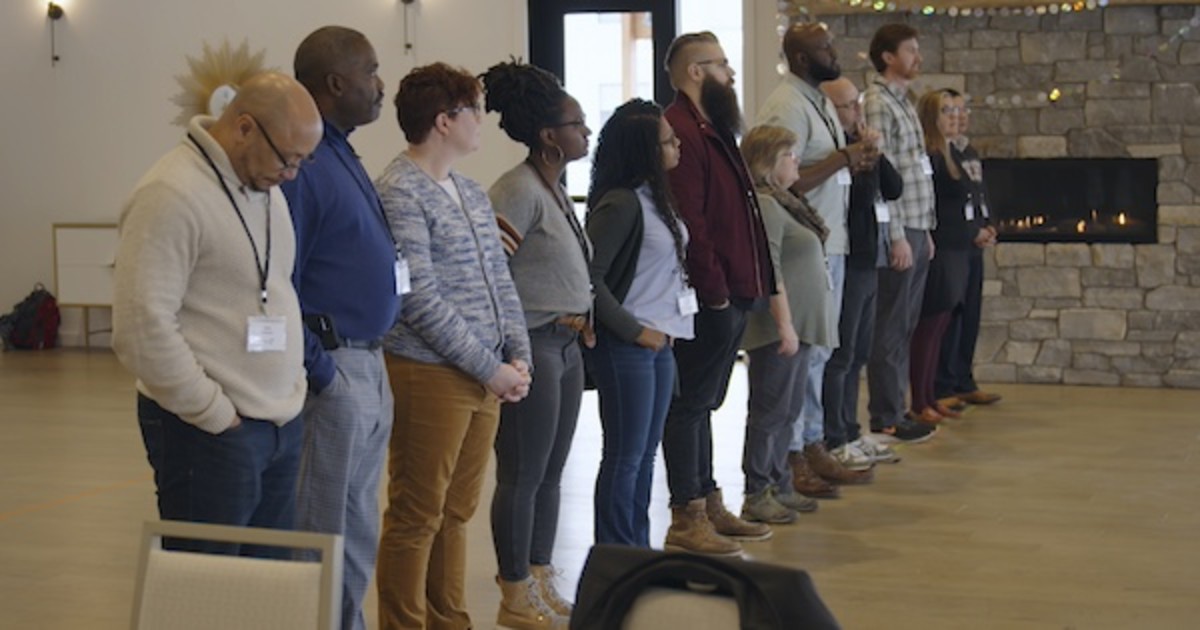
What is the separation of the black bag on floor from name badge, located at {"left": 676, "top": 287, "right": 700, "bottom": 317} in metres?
2.60

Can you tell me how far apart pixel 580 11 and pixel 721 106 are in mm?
6498

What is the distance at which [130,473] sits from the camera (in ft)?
22.9

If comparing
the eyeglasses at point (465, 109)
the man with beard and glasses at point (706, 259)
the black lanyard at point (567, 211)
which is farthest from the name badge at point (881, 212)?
the eyeglasses at point (465, 109)

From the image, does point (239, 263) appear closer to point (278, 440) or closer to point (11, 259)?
point (278, 440)

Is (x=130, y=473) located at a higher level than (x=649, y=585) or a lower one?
lower

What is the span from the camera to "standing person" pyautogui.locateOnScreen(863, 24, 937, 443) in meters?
7.20

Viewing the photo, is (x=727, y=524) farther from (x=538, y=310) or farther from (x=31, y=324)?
(x=31, y=324)

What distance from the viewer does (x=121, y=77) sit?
12.5 metres

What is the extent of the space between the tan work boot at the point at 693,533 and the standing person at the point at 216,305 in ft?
7.36

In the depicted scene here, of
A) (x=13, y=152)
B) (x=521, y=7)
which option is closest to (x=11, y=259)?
(x=13, y=152)

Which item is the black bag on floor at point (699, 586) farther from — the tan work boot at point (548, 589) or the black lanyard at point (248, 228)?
the tan work boot at point (548, 589)

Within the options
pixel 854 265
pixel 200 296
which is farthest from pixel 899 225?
pixel 200 296

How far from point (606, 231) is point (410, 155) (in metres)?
0.86

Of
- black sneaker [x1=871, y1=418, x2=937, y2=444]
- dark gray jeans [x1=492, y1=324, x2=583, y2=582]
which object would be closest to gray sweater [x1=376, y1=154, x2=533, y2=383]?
dark gray jeans [x1=492, y1=324, x2=583, y2=582]
